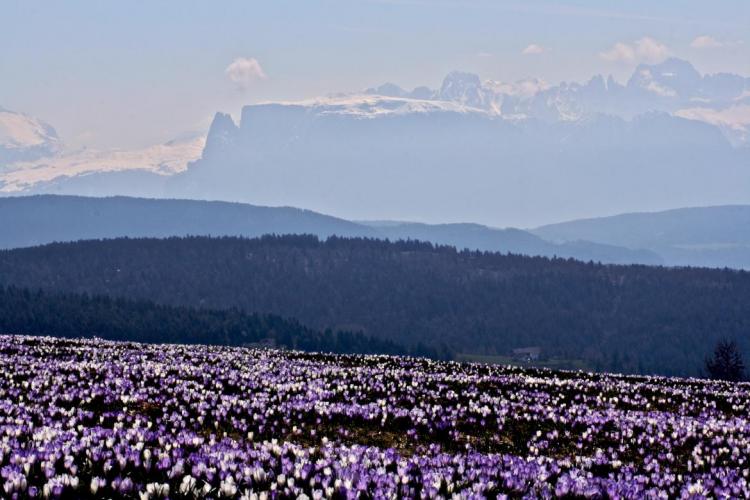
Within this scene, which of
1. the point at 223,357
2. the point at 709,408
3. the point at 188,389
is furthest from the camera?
the point at 223,357

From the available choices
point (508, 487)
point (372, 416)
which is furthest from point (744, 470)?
point (372, 416)

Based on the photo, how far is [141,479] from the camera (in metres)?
9.90

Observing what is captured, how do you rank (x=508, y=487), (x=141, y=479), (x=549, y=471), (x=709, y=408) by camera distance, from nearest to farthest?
(x=141, y=479) → (x=508, y=487) → (x=549, y=471) → (x=709, y=408)

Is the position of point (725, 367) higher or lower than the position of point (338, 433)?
lower

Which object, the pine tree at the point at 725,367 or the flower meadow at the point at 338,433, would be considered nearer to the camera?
the flower meadow at the point at 338,433

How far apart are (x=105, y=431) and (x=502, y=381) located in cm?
1396

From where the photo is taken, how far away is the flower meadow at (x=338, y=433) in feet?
33.1

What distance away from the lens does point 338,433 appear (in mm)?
15727

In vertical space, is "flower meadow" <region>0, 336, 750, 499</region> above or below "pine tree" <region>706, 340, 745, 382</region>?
above

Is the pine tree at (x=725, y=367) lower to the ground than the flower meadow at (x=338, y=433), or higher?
lower

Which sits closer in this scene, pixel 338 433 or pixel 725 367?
pixel 338 433

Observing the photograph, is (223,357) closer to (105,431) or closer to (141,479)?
(105,431)

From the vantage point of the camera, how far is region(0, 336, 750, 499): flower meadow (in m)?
10.1

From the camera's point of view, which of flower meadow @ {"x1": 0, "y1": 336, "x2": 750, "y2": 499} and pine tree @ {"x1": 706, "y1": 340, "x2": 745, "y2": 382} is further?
pine tree @ {"x1": 706, "y1": 340, "x2": 745, "y2": 382}
